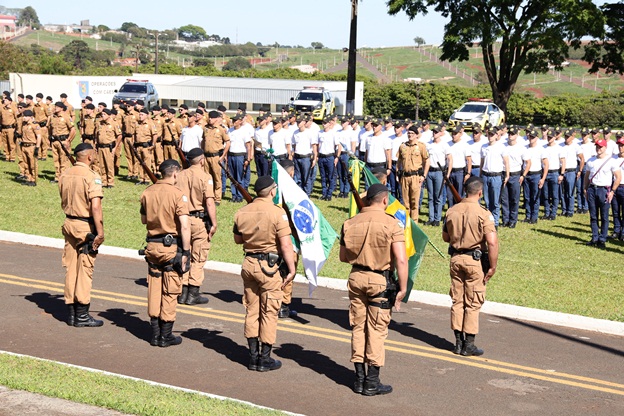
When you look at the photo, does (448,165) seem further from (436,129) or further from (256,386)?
(256,386)

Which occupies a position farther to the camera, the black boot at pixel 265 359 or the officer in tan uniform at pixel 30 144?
the officer in tan uniform at pixel 30 144

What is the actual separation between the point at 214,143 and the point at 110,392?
12412 mm

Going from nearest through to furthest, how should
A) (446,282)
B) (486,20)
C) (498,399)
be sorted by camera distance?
(498,399), (446,282), (486,20)

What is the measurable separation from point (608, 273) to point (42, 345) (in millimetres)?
9604

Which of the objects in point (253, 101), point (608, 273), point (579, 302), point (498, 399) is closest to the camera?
point (498, 399)

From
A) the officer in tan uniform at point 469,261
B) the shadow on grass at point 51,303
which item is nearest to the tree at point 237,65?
the shadow on grass at point 51,303

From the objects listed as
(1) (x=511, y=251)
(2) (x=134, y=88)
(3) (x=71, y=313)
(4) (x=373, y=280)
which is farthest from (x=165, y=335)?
(2) (x=134, y=88)

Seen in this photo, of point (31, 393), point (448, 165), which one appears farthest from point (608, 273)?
point (31, 393)

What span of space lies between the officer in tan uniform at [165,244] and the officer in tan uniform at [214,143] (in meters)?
9.99

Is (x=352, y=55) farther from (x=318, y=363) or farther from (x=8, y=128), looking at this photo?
(x=318, y=363)

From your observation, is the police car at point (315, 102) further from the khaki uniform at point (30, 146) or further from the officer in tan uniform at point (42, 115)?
the khaki uniform at point (30, 146)

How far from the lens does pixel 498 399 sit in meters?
8.38

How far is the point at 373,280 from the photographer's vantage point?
27.4 feet

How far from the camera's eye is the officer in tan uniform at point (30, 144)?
2162cm
